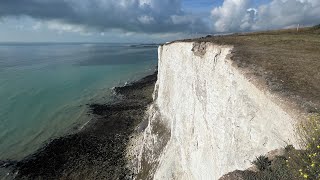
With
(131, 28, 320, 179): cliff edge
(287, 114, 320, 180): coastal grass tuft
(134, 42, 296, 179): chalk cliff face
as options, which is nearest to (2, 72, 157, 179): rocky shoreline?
(131, 28, 320, 179): cliff edge

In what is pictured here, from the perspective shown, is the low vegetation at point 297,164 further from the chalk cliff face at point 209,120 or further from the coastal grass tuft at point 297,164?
the chalk cliff face at point 209,120

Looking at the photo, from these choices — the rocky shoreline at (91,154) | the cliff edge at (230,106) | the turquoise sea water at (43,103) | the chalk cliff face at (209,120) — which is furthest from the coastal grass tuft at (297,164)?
the turquoise sea water at (43,103)

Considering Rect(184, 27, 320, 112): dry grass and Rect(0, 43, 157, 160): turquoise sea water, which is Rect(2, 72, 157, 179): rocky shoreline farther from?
Rect(184, 27, 320, 112): dry grass

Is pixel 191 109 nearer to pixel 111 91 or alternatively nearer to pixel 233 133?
pixel 233 133

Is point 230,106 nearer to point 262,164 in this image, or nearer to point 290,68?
point 290,68

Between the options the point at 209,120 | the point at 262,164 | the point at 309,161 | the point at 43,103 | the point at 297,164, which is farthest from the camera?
the point at 43,103

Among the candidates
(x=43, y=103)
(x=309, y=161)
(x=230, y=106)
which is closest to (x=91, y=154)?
(x=230, y=106)
